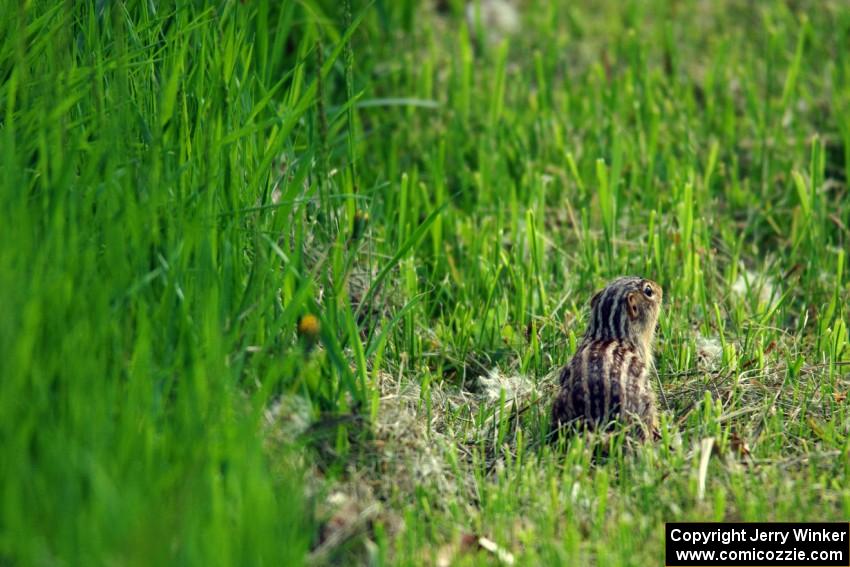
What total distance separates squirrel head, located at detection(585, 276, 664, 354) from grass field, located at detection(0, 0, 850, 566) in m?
0.29

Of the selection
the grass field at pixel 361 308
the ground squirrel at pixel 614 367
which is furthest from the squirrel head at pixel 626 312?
the grass field at pixel 361 308

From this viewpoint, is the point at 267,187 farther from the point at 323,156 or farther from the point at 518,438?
the point at 518,438

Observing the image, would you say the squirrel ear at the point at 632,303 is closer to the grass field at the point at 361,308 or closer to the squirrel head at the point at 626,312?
the squirrel head at the point at 626,312

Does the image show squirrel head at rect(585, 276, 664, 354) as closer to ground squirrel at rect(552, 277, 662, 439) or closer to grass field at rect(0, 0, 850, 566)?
ground squirrel at rect(552, 277, 662, 439)

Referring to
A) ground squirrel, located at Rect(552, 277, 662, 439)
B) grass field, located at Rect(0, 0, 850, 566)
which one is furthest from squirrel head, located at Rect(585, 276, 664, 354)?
grass field, located at Rect(0, 0, 850, 566)

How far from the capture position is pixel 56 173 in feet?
13.8

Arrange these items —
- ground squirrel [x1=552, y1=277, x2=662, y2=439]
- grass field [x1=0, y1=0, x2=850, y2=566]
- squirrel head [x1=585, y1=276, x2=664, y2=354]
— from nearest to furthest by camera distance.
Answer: grass field [x1=0, y1=0, x2=850, y2=566], ground squirrel [x1=552, y1=277, x2=662, y2=439], squirrel head [x1=585, y1=276, x2=664, y2=354]

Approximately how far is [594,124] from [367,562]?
442 centimetres

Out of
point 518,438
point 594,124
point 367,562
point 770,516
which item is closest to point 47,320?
point 367,562

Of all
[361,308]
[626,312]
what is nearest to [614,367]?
[626,312]

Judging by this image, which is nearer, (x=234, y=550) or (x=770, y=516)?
(x=234, y=550)

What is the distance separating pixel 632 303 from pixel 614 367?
44 centimetres

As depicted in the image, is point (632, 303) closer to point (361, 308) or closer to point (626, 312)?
point (626, 312)

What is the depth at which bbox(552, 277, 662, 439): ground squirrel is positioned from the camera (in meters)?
4.88
